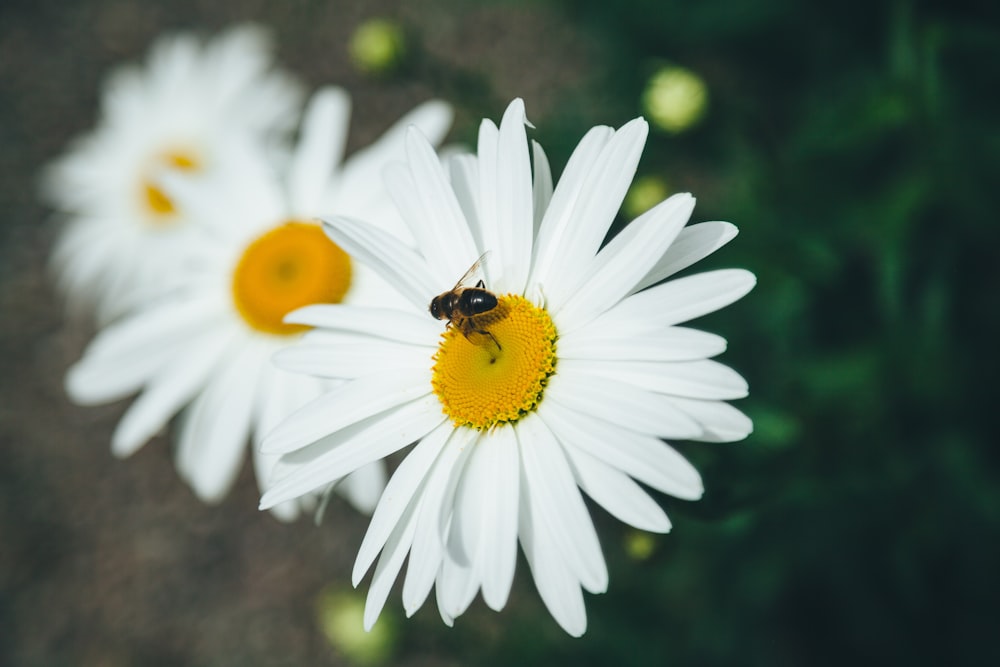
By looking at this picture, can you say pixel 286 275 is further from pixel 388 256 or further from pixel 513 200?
pixel 513 200

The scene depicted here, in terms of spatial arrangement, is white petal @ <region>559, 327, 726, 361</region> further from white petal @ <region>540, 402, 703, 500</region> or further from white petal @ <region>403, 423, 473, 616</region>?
white petal @ <region>403, 423, 473, 616</region>

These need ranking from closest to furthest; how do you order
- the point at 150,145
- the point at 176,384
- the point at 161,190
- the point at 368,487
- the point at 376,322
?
the point at 376,322
the point at 368,487
the point at 176,384
the point at 161,190
the point at 150,145

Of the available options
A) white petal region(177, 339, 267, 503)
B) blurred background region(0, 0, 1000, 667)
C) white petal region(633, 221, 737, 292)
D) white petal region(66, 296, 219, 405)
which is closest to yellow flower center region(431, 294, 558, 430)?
white petal region(633, 221, 737, 292)

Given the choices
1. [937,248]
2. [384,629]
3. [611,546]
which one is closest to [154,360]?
[384,629]

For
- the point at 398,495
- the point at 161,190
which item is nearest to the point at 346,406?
the point at 398,495

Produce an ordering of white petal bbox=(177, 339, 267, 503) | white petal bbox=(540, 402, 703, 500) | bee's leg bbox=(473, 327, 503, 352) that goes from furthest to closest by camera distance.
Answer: white petal bbox=(177, 339, 267, 503), bee's leg bbox=(473, 327, 503, 352), white petal bbox=(540, 402, 703, 500)

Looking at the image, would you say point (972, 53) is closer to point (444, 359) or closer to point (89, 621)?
A: point (444, 359)

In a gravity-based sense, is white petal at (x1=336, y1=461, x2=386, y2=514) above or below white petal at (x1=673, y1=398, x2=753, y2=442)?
below
